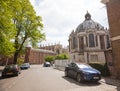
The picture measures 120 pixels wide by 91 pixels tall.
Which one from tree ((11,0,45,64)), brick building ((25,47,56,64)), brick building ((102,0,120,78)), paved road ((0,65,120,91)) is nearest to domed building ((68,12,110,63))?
tree ((11,0,45,64))

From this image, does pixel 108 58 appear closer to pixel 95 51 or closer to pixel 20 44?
pixel 20 44

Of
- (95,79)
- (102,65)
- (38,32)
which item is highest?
(38,32)

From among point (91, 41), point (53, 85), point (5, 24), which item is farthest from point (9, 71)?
point (91, 41)

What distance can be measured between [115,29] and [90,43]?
34.8 m

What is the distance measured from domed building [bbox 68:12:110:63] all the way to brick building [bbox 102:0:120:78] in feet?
104

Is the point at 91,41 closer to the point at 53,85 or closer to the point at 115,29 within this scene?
the point at 115,29

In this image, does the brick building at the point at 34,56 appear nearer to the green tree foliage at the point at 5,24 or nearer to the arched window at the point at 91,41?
the arched window at the point at 91,41

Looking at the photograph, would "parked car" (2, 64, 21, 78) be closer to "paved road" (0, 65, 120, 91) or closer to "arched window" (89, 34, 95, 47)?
"paved road" (0, 65, 120, 91)

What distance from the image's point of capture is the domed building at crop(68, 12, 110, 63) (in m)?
45.2

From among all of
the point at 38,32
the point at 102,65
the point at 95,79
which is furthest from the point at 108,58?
the point at 38,32

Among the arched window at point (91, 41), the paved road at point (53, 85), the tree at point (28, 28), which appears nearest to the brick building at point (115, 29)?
the paved road at point (53, 85)

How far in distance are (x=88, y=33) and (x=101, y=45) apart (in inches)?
259

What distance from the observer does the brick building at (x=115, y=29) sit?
12539 mm

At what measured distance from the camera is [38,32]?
28500mm
